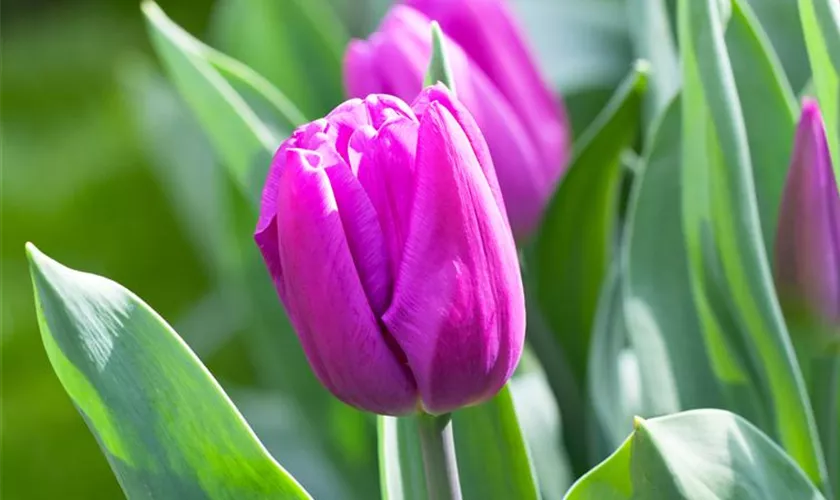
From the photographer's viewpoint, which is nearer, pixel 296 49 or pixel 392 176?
pixel 392 176

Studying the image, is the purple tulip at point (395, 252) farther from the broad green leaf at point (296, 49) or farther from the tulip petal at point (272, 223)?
the broad green leaf at point (296, 49)

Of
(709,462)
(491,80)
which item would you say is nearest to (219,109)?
(491,80)

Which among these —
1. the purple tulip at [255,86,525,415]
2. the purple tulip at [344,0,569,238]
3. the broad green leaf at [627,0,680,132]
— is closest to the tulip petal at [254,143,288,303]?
the purple tulip at [255,86,525,415]

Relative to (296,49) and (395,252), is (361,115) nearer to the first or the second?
(395,252)

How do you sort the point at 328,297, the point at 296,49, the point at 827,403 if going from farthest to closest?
the point at 296,49, the point at 827,403, the point at 328,297

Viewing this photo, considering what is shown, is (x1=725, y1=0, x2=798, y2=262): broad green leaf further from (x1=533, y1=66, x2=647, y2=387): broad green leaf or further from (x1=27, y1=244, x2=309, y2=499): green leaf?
(x1=27, y1=244, x2=309, y2=499): green leaf

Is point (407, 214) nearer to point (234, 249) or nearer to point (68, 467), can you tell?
point (234, 249)
